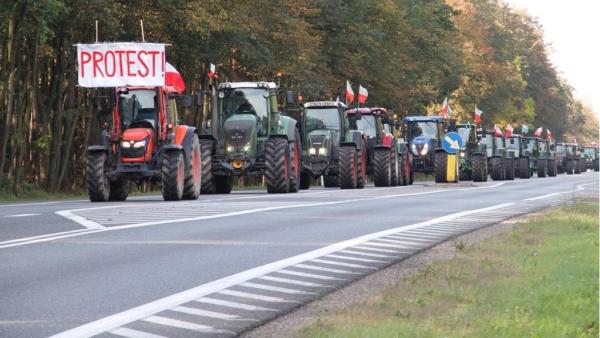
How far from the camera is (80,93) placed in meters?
45.2

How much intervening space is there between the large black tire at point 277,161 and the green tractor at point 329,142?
22.9 feet

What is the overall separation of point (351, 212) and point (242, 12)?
2254 centimetres

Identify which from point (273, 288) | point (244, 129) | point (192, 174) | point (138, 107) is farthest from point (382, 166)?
point (273, 288)

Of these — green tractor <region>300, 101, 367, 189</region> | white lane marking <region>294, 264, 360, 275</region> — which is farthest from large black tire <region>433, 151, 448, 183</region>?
white lane marking <region>294, 264, 360, 275</region>

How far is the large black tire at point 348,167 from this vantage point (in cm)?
4216

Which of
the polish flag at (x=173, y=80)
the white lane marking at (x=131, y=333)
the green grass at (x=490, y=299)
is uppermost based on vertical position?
the polish flag at (x=173, y=80)

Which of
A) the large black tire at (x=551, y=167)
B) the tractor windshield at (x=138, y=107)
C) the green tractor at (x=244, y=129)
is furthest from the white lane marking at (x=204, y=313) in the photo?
the large black tire at (x=551, y=167)

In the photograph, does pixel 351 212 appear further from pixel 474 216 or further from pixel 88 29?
pixel 88 29

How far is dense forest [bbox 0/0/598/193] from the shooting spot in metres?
39.5

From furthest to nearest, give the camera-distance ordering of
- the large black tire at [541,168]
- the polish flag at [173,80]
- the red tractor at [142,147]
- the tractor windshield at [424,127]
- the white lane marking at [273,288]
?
the large black tire at [541,168] < the tractor windshield at [424,127] < the polish flag at [173,80] < the red tractor at [142,147] < the white lane marking at [273,288]

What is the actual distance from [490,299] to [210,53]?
117 feet

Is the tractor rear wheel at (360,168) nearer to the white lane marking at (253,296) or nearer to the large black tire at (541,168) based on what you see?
the white lane marking at (253,296)

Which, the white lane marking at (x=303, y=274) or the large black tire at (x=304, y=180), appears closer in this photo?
the white lane marking at (x=303, y=274)

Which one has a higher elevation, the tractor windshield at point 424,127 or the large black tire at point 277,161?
the tractor windshield at point 424,127
